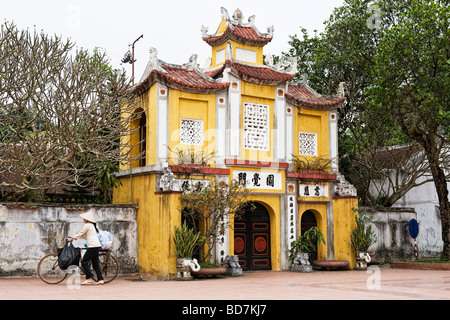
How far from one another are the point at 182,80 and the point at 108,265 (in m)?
5.87

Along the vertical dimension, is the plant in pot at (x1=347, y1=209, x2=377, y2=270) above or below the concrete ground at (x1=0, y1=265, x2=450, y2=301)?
above

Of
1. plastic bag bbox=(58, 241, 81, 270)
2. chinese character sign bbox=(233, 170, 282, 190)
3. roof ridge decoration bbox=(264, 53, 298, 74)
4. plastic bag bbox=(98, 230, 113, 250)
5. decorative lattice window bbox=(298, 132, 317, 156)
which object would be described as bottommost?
plastic bag bbox=(58, 241, 81, 270)

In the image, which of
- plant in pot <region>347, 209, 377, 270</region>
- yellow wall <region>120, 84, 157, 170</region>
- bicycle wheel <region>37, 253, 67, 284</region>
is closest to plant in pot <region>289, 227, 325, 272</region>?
plant in pot <region>347, 209, 377, 270</region>

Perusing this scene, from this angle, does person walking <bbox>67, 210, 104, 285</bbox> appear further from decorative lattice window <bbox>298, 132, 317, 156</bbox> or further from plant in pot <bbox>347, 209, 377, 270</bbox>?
plant in pot <bbox>347, 209, 377, 270</bbox>

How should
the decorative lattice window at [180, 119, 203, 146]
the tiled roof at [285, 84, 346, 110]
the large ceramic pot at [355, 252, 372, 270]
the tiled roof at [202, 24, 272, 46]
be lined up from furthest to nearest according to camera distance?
the tiled roof at [285, 84, 346, 110] < the tiled roof at [202, 24, 272, 46] < the large ceramic pot at [355, 252, 372, 270] < the decorative lattice window at [180, 119, 203, 146]

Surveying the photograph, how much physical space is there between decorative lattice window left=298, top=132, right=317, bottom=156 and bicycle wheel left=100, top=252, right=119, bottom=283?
7.58 meters

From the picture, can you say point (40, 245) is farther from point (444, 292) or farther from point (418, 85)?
point (418, 85)

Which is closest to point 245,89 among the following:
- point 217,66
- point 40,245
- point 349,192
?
point 217,66

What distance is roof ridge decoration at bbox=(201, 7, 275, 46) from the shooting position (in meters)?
18.0

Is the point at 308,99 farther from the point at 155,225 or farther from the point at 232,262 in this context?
the point at 155,225

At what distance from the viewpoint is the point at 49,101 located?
15031mm

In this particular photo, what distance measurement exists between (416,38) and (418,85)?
5.06 ft

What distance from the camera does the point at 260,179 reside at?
680 inches
